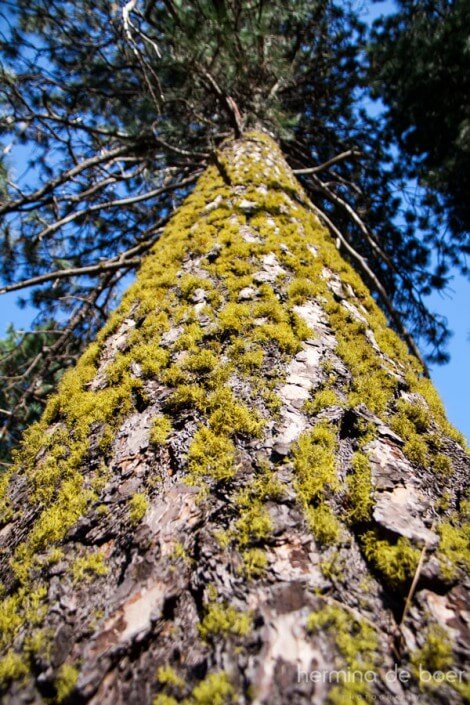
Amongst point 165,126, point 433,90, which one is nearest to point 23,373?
point 165,126

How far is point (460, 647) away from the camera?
2.88 ft

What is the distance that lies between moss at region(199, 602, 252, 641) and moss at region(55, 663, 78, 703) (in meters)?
0.28

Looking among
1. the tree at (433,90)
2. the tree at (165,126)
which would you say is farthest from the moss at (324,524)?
the tree at (433,90)

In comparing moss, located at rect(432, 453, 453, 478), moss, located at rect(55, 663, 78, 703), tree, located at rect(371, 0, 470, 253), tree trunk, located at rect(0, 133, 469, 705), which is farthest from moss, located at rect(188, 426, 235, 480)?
tree, located at rect(371, 0, 470, 253)

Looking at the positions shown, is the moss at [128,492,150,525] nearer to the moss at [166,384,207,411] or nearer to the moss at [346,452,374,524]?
the moss at [166,384,207,411]

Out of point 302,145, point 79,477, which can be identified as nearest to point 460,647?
point 79,477

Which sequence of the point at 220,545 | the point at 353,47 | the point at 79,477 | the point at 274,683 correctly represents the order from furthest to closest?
the point at 353,47 → the point at 79,477 → the point at 220,545 → the point at 274,683

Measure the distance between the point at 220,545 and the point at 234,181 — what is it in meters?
2.79

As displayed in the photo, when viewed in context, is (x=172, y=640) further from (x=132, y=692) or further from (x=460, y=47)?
(x=460, y=47)

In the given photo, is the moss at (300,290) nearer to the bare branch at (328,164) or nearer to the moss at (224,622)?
the moss at (224,622)

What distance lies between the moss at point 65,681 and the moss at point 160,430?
64cm

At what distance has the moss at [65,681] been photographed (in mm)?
850

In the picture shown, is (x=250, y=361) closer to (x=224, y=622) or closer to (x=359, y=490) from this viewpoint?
(x=359, y=490)

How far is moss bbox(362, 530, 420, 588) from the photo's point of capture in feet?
3.33
